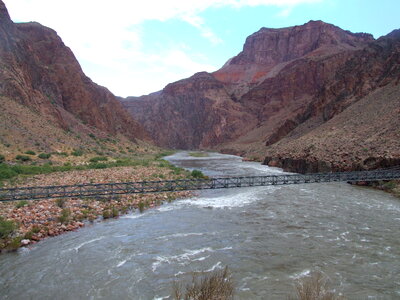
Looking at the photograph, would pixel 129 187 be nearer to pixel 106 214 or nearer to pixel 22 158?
pixel 106 214

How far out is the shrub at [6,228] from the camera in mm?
12312

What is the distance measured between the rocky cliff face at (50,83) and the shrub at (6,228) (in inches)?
1647

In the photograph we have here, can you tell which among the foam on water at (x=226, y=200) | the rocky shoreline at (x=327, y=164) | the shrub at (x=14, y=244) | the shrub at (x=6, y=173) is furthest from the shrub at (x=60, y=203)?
the rocky shoreline at (x=327, y=164)

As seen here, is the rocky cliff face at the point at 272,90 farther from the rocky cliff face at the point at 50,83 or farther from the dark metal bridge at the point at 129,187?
the rocky cliff face at the point at 50,83

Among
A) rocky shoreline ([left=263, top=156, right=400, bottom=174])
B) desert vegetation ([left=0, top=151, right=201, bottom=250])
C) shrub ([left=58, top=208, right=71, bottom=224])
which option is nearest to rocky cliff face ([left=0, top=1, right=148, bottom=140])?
desert vegetation ([left=0, top=151, right=201, bottom=250])

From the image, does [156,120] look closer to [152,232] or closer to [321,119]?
[321,119]

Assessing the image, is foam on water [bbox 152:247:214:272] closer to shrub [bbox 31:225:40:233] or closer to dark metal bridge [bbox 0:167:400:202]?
dark metal bridge [bbox 0:167:400:202]

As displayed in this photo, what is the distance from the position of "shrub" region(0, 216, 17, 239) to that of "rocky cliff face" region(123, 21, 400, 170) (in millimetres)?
42160

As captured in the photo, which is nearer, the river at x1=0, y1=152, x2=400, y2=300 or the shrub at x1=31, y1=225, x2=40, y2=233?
the river at x1=0, y1=152, x2=400, y2=300

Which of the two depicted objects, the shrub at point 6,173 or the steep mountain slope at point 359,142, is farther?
the steep mountain slope at point 359,142

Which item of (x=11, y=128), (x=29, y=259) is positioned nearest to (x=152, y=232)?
(x=29, y=259)

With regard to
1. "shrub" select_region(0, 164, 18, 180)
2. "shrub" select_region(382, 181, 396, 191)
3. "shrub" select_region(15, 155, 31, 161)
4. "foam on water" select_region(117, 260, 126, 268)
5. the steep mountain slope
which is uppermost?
the steep mountain slope

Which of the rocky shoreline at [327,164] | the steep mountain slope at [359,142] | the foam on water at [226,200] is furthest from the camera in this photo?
the steep mountain slope at [359,142]

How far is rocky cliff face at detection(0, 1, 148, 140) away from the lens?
52000 mm
